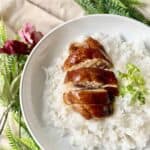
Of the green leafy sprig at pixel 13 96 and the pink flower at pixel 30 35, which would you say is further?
the pink flower at pixel 30 35

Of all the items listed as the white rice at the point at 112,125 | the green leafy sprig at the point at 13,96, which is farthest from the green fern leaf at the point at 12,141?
the white rice at the point at 112,125

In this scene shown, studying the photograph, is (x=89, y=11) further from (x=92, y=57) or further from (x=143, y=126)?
(x=143, y=126)

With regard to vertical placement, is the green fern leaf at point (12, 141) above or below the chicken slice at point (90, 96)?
below

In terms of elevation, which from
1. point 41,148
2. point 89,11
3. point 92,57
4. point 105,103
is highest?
point 89,11

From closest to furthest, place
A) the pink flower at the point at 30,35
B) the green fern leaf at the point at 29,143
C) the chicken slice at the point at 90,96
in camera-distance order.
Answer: the chicken slice at the point at 90,96 → the green fern leaf at the point at 29,143 → the pink flower at the point at 30,35

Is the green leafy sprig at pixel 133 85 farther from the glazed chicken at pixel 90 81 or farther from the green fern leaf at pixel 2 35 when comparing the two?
the green fern leaf at pixel 2 35

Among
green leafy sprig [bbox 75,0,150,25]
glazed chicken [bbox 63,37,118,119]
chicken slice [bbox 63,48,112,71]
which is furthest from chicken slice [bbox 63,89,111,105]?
green leafy sprig [bbox 75,0,150,25]

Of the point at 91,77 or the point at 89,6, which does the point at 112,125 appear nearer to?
the point at 91,77

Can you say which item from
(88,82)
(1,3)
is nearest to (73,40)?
(88,82)
